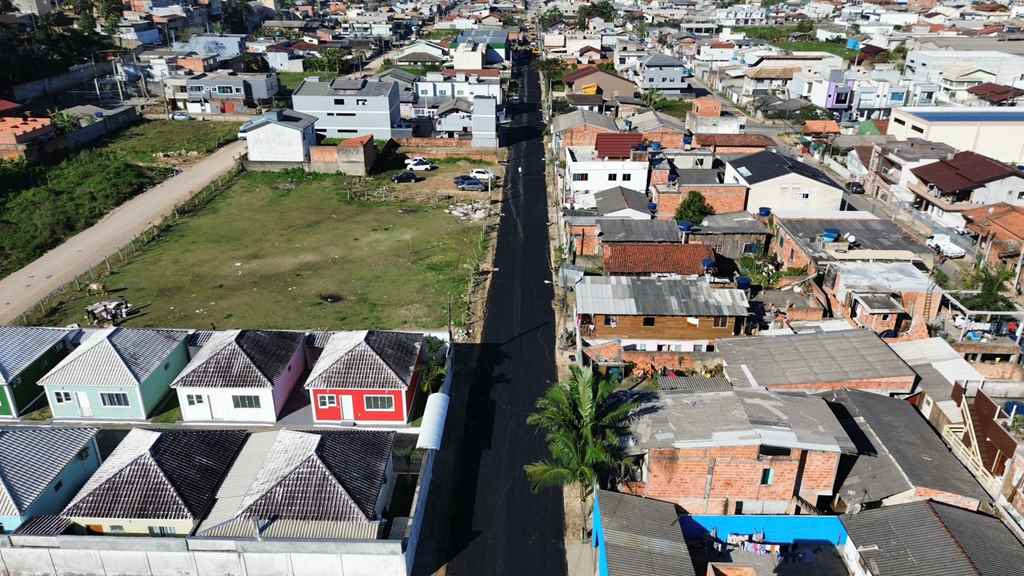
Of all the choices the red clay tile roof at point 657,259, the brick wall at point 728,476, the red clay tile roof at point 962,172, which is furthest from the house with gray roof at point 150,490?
the red clay tile roof at point 962,172

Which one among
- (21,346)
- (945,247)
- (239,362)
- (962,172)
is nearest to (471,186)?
(239,362)

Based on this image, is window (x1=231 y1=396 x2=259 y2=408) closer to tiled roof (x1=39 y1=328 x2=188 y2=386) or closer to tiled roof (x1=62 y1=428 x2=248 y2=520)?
tiled roof (x1=62 y1=428 x2=248 y2=520)

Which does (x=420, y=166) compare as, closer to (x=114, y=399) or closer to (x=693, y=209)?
(x=693, y=209)

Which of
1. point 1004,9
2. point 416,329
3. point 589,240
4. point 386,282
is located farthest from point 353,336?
point 1004,9

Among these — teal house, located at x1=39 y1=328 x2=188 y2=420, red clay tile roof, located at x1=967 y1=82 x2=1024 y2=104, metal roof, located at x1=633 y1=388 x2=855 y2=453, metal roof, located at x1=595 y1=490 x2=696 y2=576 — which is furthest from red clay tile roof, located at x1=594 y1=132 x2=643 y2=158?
red clay tile roof, located at x1=967 y1=82 x2=1024 y2=104

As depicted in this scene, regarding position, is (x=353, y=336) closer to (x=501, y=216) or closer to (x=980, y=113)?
(x=501, y=216)

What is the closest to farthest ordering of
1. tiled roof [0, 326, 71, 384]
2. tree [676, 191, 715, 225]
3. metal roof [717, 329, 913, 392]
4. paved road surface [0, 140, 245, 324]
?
1. metal roof [717, 329, 913, 392]
2. tiled roof [0, 326, 71, 384]
3. paved road surface [0, 140, 245, 324]
4. tree [676, 191, 715, 225]

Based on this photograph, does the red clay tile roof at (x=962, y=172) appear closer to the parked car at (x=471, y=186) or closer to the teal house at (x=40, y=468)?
the parked car at (x=471, y=186)
